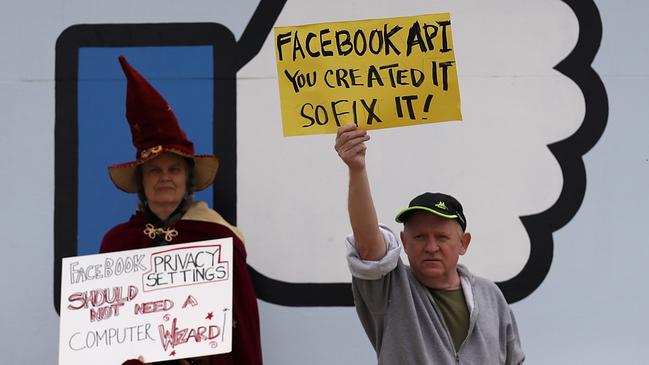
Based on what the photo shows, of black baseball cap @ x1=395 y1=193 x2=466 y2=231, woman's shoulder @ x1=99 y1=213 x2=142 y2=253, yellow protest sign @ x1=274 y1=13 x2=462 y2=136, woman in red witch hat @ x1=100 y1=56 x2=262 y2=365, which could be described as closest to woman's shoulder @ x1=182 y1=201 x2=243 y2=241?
woman in red witch hat @ x1=100 y1=56 x2=262 y2=365

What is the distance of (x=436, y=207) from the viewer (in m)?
2.04

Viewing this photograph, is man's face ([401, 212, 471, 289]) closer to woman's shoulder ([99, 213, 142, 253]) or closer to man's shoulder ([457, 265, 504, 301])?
man's shoulder ([457, 265, 504, 301])

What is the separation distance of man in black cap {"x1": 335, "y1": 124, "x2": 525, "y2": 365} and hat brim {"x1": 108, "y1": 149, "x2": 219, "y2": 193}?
0.66 metres

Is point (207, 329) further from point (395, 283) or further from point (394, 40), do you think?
point (394, 40)

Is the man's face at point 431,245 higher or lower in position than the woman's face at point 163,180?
lower

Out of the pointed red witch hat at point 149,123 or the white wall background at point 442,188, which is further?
the white wall background at point 442,188

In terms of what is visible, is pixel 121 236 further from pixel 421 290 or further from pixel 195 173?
pixel 421 290

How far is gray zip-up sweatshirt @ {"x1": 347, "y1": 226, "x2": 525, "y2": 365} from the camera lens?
6.45 feet

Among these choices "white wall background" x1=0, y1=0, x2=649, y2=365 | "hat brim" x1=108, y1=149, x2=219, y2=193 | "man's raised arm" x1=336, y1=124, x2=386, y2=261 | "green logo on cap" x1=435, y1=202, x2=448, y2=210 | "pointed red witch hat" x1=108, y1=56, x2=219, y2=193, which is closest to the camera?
"man's raised arm" x1=336, y1=124, x2=386, y2=261

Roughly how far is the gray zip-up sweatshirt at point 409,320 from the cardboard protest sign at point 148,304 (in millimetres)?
436

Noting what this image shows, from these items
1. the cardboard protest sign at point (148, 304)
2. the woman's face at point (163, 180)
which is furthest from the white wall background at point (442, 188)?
the cardboard protest sign at point (148, 304)

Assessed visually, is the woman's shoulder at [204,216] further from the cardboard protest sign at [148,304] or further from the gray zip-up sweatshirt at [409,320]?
the gray zip-up sweatshirt at [409,320]

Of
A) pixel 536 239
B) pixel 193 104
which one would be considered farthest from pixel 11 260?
pixel 536 239

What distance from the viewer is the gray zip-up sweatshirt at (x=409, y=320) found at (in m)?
1.97
